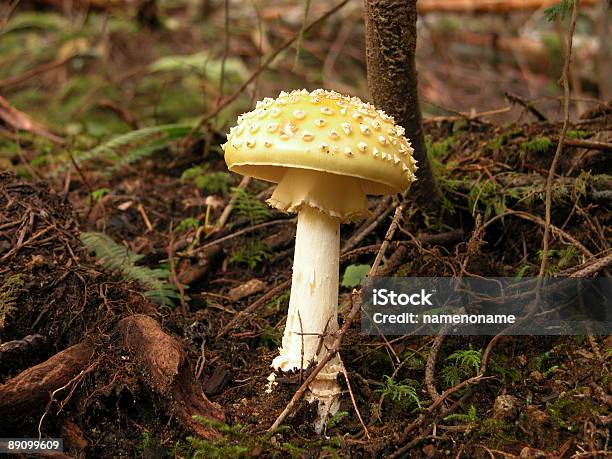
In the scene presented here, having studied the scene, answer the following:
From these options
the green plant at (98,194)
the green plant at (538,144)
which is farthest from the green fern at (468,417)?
the green plant at (98,194)

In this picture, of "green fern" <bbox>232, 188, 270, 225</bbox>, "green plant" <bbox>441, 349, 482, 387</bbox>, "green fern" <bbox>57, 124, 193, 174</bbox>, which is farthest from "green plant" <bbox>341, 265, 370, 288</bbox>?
"green fern" <bbox>57, 124, 193, 174</bbox>

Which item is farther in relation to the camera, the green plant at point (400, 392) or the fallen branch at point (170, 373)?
the green plant at point (400, 392)

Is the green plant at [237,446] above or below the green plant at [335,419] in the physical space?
below

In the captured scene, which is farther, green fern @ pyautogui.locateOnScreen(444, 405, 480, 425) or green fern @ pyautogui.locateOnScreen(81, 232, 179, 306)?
green fern @ pyautogui.locateOnScreen(81, 232, 179, 306)

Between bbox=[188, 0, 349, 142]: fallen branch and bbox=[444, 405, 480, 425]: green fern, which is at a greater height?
bbox=[188, 0, 349, 142]: fallen branch

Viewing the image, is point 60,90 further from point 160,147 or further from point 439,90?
point 439,90

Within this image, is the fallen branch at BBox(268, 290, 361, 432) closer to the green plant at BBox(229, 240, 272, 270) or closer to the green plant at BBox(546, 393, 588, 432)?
the green plant at BBox(546, 393, 588, 432)

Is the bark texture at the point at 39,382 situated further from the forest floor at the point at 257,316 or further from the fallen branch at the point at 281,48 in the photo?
the fallen branch at the point at 281,48
